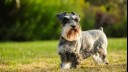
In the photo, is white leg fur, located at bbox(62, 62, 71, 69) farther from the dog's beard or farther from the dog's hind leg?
the dog's hind leg

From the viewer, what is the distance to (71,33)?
12.7m

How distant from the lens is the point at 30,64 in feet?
50.7

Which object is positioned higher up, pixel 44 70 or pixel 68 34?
pixel 68 34

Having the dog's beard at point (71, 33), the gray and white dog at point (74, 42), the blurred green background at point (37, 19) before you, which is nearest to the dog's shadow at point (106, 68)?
the gray and white dog at point (74, 42)

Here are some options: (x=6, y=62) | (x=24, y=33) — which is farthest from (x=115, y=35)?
(x=6, y=62)

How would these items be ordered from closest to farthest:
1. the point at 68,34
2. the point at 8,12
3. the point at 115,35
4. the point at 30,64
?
the point at 68,34 → the point at 30,64 → the point at 8,12 → the point at 115,35

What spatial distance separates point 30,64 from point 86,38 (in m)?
2.37

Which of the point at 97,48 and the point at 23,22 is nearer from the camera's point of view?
the point at 97,48

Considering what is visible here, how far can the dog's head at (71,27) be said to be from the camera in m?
12.6

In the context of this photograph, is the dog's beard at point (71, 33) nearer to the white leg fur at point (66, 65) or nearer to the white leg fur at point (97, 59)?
the white leg fur at point (66, 65)

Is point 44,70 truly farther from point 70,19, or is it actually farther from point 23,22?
point 23,22

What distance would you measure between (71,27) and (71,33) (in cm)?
15

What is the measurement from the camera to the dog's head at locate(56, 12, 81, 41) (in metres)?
12.6

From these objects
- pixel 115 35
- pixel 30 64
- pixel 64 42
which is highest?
pixel 64 42
